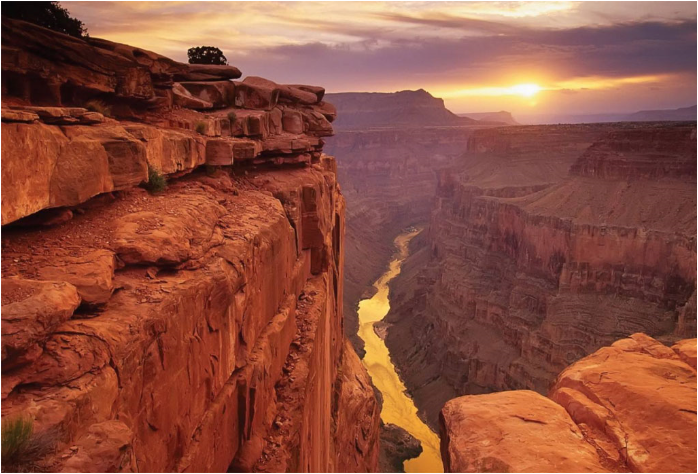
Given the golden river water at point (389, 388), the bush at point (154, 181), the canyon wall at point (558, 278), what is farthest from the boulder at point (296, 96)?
the canyon wall at point (558, 278)

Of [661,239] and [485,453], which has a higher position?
[485,453]

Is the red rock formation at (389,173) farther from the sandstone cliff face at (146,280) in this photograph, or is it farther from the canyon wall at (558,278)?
the sandstone cliff face at (146,280)

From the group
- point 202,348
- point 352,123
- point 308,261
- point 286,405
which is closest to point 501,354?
point 308,261

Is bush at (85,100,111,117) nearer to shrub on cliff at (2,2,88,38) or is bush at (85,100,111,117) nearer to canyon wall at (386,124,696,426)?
shrub on cliff at (2,2,88,38)

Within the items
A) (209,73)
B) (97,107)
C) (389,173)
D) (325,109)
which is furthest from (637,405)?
(389,173)

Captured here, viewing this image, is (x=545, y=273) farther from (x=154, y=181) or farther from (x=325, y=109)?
(x=154, y=181)

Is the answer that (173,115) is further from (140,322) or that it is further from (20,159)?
(140,322)

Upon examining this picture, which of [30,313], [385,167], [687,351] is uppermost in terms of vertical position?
[30,313]
